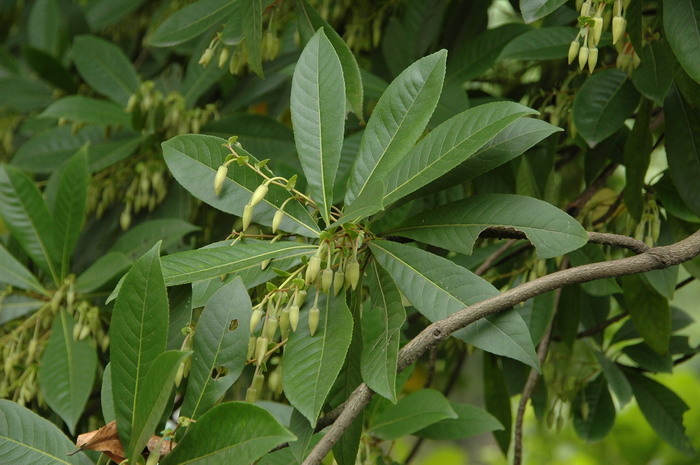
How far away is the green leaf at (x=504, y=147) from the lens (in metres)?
1.04

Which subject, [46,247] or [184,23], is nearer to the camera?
[184,23]

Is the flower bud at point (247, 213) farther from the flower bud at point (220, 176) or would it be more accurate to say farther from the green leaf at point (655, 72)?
the green leaf at point (655, 72)

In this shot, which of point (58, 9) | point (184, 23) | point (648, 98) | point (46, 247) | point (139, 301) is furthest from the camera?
point (58, 9)

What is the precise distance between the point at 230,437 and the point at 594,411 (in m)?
1.14

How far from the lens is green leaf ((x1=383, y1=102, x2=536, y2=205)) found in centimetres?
99

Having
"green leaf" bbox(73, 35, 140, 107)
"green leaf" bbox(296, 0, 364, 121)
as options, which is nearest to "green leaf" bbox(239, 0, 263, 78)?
"green leaf" bbox(296, 0, 364, 121)

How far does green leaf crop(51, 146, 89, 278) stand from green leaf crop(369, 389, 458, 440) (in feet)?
2.43

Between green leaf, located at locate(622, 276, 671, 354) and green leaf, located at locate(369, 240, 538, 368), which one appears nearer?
green leaf, located at locate(369, 240, 538, 368)

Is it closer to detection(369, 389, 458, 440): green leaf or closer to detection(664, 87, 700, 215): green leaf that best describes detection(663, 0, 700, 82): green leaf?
detection(664, 87, 700, 215): green leaf

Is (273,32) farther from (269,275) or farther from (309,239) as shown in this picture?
(269,275)

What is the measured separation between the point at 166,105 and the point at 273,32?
493 millimetres

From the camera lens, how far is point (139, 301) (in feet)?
3.07

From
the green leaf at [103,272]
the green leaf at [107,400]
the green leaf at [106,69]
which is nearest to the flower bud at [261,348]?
the green leaf at [107,400]

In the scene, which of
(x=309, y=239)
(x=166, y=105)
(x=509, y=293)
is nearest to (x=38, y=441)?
(x=309, y=239)
